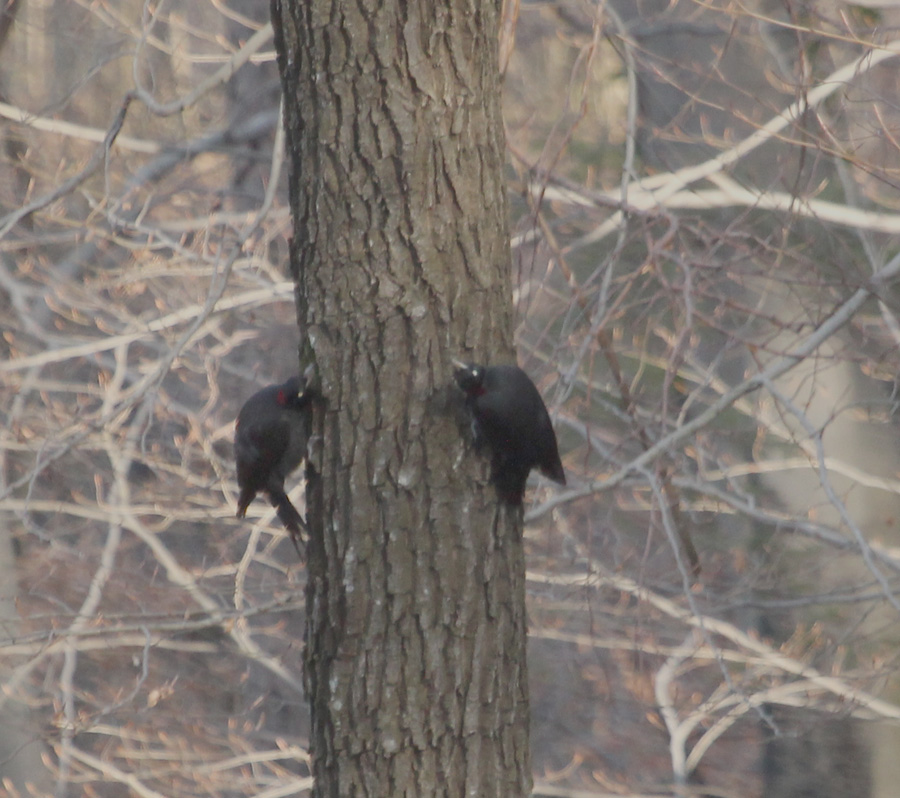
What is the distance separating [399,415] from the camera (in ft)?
9.73

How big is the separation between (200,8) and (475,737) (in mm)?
9843

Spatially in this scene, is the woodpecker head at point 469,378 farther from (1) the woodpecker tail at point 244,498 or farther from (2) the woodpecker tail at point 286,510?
(1) the woodpecker tail at point 244,498

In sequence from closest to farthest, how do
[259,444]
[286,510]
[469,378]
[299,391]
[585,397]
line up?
[469,378] → [299,391] → [259,444] → [286,510] → [585,397]

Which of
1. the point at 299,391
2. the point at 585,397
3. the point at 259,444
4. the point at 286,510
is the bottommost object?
the point at 286,510

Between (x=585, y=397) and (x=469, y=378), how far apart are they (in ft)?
11.4

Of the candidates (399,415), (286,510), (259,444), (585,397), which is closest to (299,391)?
(399,415)

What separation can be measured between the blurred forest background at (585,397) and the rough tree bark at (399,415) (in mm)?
1119

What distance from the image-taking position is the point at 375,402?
2971 mm

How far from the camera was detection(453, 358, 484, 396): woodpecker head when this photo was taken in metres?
2.94

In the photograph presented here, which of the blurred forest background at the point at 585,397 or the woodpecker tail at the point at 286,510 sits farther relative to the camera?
the blurred forest background at the point at 585,397

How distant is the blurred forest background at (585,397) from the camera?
198 inches

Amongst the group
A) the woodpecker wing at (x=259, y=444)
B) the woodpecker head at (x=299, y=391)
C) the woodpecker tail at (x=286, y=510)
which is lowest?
the woodpecker tail at (x=286, y=510)

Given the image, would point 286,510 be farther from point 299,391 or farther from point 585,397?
point 585,397

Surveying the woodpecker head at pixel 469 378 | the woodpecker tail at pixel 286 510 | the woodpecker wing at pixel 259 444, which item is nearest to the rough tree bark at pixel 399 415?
the woodpecker head at pixel 469 378
